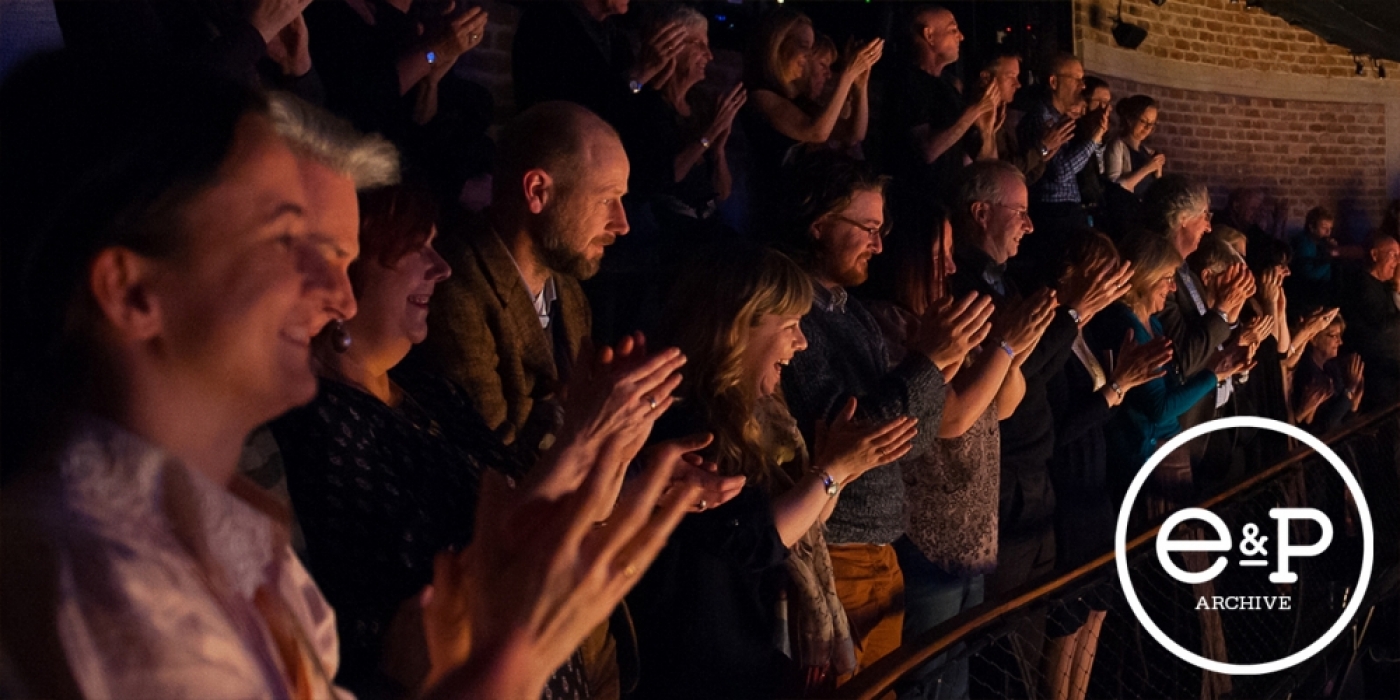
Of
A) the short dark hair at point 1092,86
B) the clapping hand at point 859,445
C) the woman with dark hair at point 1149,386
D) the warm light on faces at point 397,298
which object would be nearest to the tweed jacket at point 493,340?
the warm light on faces at point 397,298

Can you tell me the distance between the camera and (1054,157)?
4246mm

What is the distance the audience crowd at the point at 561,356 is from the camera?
903mm

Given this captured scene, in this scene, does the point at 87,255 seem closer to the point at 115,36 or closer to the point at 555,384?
the point at 115,36

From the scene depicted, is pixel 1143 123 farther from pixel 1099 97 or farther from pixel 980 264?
pixel 980 264

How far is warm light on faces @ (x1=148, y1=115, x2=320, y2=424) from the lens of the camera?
0.94m

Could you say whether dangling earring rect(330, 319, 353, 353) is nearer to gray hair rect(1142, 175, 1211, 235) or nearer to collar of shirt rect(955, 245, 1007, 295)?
collar of shirt rect(955, 245, 1007, 295)

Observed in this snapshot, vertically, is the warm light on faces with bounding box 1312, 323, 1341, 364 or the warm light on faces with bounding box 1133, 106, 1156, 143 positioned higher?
the warm light on faces with bounding box 1133, 106, 1156, 143

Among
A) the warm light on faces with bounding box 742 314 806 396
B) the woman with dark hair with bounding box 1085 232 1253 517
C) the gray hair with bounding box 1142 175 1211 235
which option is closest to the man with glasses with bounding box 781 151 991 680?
the warm light on faces with bounding box 742 314 806 396

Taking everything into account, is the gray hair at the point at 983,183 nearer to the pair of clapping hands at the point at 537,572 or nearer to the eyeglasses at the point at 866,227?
the eyeglasses at the point at 866,227

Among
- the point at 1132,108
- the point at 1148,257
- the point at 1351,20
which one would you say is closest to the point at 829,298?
the point at 1148,257

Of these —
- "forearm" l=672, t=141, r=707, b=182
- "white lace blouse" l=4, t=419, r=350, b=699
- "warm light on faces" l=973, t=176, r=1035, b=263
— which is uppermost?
"white lace blouse" l=4, t=419, r=350, b=699

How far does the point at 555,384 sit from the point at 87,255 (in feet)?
3.50

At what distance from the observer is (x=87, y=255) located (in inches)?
35.4

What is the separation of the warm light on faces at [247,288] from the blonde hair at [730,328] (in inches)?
41.0
